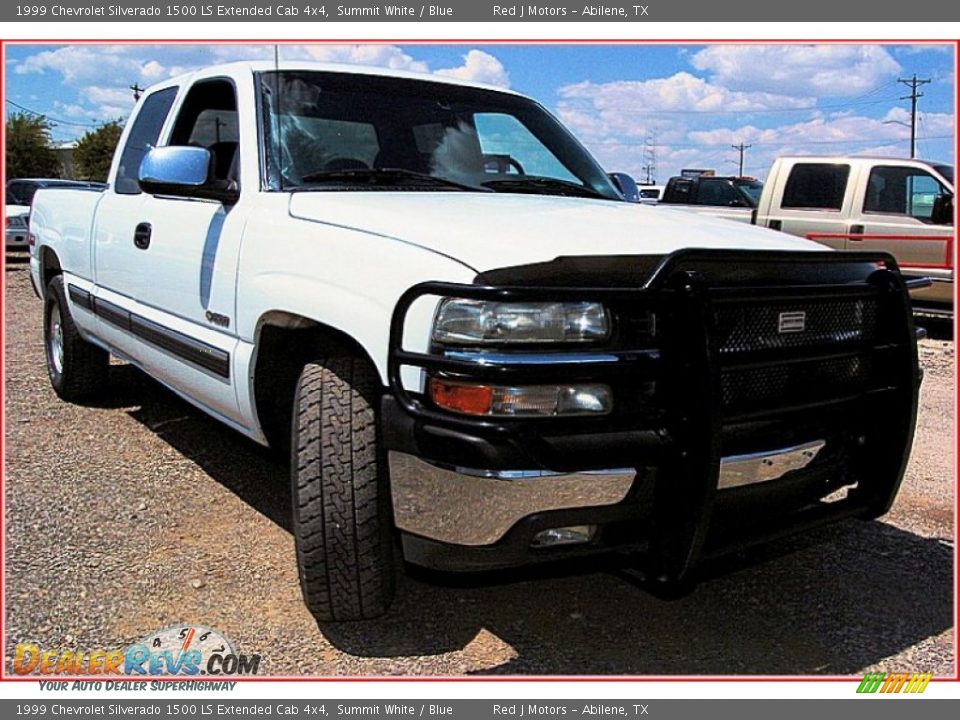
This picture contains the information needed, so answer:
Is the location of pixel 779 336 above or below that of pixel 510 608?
above

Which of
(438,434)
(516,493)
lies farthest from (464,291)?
(516,493)

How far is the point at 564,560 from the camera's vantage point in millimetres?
2500

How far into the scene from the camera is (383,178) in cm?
345

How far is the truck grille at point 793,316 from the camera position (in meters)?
2.52

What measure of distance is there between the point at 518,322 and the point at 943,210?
890 centimetres

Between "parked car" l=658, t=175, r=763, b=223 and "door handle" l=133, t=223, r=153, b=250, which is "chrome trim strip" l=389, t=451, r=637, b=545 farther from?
"parked car" l=658, t=175, r=763, b=223

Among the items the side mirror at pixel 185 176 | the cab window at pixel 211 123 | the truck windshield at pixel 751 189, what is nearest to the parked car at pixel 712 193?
the truck windshield at pixel 751 189

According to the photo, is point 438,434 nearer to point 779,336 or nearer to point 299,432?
point 299,432

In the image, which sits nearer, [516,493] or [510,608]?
[516,493]

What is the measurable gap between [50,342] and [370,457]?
4.21 metres

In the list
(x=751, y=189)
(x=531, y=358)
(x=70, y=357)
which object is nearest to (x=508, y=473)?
(x=531, y=358)

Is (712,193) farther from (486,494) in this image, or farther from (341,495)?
(486,494)

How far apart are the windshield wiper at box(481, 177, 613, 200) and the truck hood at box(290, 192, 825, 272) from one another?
180 mm

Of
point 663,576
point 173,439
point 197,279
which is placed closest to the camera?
point 663,576
